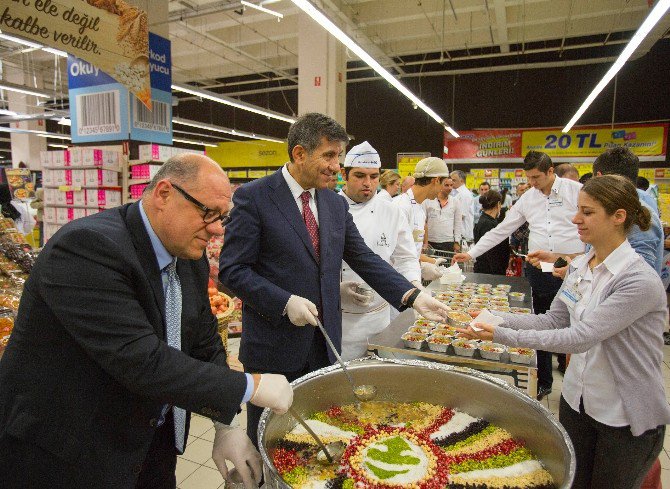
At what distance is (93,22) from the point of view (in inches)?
149

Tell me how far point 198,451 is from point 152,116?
4.34 meters

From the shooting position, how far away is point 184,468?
115 inches

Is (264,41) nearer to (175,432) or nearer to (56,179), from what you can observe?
(56,179)

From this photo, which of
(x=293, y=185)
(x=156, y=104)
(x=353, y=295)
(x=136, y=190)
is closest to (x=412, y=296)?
(x=353, y=295)

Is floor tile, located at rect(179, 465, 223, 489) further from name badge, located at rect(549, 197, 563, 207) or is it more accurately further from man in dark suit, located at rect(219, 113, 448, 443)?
name badge, located at rect(549, 197, 563, 207)

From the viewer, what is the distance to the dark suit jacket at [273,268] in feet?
5.98

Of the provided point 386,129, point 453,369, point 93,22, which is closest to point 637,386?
point 453,369

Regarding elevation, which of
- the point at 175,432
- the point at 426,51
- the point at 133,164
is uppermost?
the point at 426,51

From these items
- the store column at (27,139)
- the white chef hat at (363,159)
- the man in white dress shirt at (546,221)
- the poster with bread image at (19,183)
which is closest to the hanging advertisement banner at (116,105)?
the white chef hat at (363,159)

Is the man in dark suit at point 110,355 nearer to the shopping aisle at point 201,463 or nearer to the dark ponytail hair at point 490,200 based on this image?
the shopping aisle at point 201,463

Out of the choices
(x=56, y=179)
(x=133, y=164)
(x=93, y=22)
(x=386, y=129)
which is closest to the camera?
(x=93, y=22)

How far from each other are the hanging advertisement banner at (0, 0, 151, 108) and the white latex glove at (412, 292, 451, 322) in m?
3.44

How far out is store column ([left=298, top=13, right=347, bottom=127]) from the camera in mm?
8273

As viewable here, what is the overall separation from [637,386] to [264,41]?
12.1 meters
